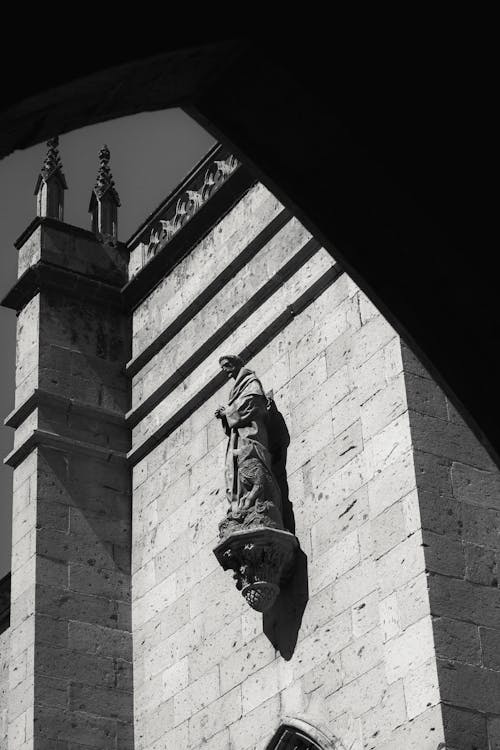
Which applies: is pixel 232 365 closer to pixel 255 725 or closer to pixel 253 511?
pixel 253 511

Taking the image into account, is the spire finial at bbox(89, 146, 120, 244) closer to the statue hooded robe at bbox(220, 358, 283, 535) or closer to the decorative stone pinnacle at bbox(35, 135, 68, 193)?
the decorative stone pinnacle at bbox(35, 135, 68, 193)

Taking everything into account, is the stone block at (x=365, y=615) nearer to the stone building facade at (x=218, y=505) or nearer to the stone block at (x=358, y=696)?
the stone building facade at (x=218, y=505)

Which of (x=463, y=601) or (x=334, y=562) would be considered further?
(x=334, y=562)

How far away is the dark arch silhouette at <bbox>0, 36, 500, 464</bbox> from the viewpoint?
4012mm

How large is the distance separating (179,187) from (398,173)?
9261 millimetres

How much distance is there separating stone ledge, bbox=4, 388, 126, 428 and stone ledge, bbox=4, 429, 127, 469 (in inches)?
11.4

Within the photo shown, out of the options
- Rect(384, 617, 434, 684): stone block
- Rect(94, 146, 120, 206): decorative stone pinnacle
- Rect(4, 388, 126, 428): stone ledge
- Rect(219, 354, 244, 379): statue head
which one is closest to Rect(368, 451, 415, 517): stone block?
Rect(384, 617, 434, 684): stone block

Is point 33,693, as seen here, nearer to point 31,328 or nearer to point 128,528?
point 128,528

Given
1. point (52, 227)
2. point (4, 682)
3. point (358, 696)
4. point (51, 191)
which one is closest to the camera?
point (358, 696)

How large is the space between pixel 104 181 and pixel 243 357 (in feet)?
11.7

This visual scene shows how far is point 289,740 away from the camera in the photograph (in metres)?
9.86

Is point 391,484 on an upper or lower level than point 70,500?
lower

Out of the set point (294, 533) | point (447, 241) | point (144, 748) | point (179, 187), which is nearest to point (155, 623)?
point (144, 748)

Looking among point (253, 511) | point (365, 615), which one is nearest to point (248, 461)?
point (253, 511)
